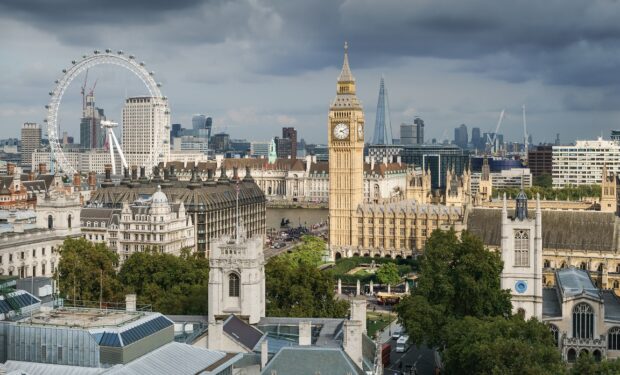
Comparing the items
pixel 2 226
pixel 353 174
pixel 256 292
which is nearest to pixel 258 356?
pixel 256 292

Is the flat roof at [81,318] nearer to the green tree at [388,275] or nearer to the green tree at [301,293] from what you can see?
the green tree at [301,293]

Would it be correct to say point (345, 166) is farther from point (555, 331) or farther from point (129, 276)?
point (555, 331)

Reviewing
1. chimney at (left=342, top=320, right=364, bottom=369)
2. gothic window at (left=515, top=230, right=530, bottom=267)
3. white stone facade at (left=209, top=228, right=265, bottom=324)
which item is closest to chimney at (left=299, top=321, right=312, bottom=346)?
chimney at (left=342, top=320, right=364, bottom=369)

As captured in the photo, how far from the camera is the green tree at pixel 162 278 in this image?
6356 centimetres

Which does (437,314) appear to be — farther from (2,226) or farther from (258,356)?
(2,226)

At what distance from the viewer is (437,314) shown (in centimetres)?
5806

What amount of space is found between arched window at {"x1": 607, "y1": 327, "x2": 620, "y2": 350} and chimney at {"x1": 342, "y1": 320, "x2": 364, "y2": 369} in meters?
25.6

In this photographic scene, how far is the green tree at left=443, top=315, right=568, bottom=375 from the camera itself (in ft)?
147

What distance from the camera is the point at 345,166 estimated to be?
12825 cm

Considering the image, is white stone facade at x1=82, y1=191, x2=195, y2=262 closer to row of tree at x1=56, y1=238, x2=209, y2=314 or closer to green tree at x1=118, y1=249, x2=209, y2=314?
row of tree at x1=56, y1=238, x2=209, y2=314

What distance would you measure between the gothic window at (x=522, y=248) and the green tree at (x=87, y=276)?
30439mm

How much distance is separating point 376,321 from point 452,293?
2102 centimetres

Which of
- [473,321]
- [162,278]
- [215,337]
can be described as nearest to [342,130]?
[162,278]

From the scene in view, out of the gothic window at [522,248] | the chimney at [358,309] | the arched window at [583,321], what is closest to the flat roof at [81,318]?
the chimney at [358,309]
